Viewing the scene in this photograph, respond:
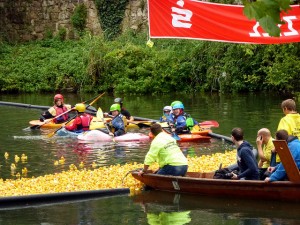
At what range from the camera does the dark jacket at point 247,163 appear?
10.0 meters

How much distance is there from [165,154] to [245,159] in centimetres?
140

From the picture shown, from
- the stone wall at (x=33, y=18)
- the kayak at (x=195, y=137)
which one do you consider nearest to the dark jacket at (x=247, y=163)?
the kayak at (x=195, y=137)

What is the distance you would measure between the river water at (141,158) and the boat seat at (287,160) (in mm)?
527

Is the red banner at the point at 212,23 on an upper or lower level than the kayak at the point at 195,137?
upper

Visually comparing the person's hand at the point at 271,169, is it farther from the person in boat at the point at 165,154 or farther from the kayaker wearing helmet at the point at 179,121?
the kayaker wearing helmet at the point at 179,121

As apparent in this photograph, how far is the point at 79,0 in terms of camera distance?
4122 centimetres

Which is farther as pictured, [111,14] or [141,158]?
[111,14]

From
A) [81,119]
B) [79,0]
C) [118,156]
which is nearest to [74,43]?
[79,0]

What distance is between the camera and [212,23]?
903cm

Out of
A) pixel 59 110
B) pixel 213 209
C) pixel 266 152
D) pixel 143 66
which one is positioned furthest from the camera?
pixel 143 66

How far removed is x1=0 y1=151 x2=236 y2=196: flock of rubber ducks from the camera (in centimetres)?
1151

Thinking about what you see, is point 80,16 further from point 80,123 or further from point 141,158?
point 141,158

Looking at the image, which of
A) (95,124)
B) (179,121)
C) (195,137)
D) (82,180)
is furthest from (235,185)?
(95,124)

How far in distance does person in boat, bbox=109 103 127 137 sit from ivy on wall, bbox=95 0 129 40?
21.3 metres
